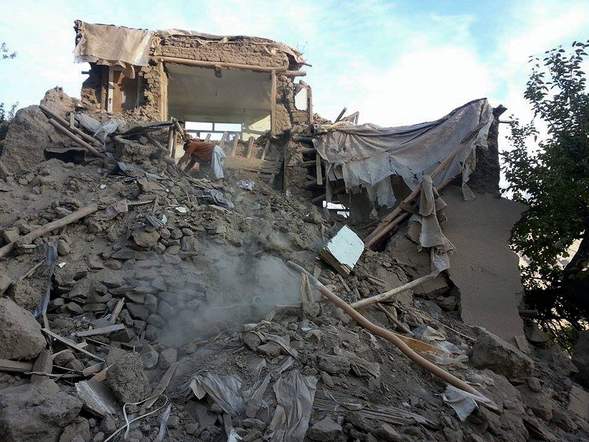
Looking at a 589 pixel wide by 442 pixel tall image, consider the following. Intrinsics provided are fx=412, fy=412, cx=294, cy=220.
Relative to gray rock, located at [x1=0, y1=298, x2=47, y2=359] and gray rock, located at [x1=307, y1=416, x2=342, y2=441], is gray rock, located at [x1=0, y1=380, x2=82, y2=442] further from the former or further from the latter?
gray rock, located at [x1=307, y1=416, x2=342, y2=441]

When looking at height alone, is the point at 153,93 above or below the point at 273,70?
below

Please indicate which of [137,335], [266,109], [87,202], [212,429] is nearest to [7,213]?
[87,202]

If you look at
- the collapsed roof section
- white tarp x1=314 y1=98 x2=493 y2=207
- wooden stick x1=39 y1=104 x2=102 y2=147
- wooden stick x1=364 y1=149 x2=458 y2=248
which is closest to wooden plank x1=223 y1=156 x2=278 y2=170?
the collapsed roof section

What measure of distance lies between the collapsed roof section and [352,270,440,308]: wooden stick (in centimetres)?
619

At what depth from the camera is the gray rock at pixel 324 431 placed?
2.63m

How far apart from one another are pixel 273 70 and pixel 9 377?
10.3m

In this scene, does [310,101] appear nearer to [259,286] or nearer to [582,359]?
[259,286]

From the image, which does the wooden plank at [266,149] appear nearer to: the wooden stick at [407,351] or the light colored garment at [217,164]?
the light colored garment at [217,164]

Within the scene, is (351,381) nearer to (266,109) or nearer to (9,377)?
(9,377)

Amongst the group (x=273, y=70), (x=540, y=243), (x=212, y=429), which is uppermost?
(x=273, y=70)

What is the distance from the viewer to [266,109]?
48.9ft

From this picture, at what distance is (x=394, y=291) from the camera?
5523 millimetres

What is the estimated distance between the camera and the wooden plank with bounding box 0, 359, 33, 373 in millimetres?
2912

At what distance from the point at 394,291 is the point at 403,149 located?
3.54 meters
